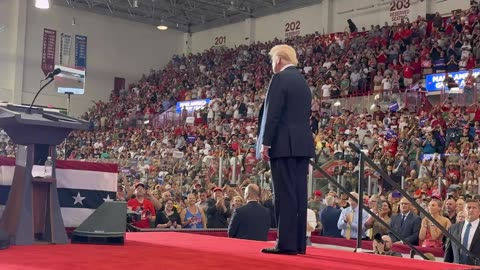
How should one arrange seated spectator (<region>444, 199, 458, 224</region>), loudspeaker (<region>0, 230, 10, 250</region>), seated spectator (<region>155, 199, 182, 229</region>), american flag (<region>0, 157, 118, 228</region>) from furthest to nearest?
1. seated spectator (<region>155, 199, 182, 229</region>)
2. seated spectator (<region>444, 199, 458, 224</region>)
3. american flag (<region>0, 157, 118, 228</region>)
4. loudspeaker (<region>0, 230, 10, 250</region>)

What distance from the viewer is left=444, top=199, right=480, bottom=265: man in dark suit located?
20.3ft

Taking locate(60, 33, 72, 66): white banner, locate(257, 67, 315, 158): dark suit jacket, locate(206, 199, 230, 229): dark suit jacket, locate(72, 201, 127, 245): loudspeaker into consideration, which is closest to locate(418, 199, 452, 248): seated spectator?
locate(206, 199, 230, 229): dark suit jacket

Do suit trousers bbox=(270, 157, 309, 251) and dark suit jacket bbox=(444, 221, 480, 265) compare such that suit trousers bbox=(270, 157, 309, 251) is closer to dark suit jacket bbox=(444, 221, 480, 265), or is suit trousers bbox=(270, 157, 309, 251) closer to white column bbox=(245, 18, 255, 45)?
dark suit jacket bbox=(444, 221, 480, 265)

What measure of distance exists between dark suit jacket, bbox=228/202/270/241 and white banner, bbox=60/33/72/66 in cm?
2390

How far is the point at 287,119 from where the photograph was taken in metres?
4.35

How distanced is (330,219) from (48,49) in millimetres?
22065

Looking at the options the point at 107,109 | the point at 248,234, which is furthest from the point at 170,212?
the point at 107,109

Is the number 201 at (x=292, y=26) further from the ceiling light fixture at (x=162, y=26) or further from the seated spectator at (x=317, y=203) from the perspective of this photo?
the seated spectator at (x=317, y=203)

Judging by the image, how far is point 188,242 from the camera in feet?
16.8

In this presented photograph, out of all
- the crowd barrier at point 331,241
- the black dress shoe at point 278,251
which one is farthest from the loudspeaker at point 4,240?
the crowd barrier at point 331,241

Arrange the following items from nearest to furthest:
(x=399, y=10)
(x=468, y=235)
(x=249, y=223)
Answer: (x=468, y=235)
(x=249, y=223)
(x=399, y=10)

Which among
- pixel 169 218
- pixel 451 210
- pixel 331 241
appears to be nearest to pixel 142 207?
pixel 169 218

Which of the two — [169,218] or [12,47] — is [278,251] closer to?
[169,218]

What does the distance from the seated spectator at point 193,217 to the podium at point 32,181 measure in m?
4.93
